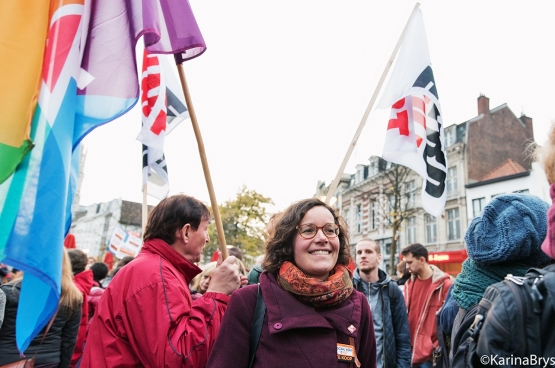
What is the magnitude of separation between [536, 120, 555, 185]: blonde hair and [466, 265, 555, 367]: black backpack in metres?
0.36

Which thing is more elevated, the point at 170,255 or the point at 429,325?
the point at 170,255

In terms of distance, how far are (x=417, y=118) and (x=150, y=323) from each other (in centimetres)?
362

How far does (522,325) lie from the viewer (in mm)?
1152

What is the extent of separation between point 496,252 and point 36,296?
2.13 meters

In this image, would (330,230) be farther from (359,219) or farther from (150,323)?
(359,219)

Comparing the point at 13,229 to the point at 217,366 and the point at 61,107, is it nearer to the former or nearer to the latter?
the point at 61,107

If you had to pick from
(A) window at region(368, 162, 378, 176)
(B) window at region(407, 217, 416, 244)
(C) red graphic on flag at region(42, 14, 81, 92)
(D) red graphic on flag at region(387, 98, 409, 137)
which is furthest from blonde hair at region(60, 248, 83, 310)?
(A) window at region(368, 162, 378, 176)

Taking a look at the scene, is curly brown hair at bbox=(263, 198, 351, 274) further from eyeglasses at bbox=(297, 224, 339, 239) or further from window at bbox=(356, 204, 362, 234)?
window at bbox=(356, 204, 362, 234)

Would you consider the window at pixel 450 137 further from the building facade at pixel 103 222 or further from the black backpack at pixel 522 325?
the building facade at pixel 103 222

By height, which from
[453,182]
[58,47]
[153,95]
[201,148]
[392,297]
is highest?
[453,182]

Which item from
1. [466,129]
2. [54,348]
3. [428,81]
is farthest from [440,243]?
[54,348]

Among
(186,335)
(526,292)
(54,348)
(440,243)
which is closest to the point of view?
(526,292)

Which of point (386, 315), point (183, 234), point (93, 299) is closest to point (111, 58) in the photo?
point (183, 234)

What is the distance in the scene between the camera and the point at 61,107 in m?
2.11
